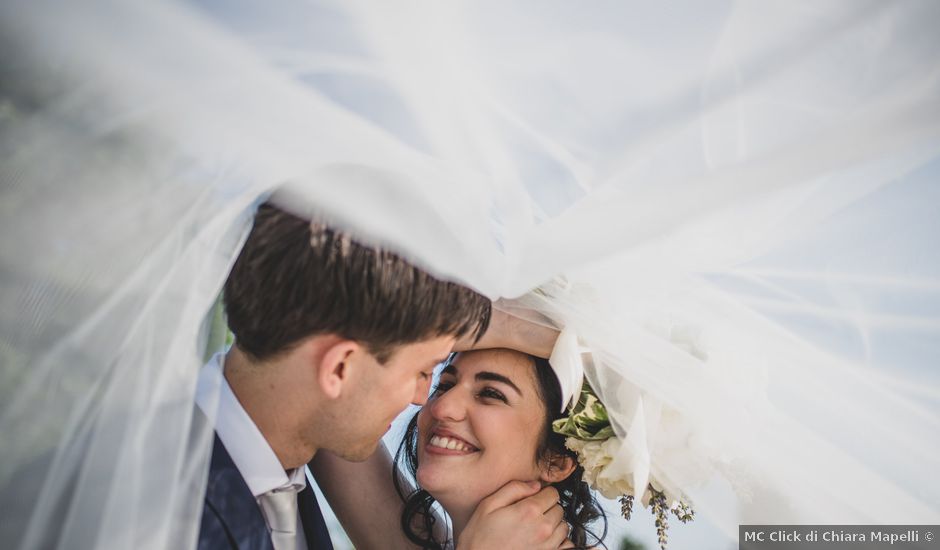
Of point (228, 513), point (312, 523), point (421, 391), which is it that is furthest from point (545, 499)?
point (228, 513)

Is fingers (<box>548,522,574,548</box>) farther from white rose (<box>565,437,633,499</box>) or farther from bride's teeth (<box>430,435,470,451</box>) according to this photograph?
bride's teeth (<box>430,435,470,451</box>)

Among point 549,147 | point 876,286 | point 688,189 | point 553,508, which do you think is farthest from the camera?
point 553,508

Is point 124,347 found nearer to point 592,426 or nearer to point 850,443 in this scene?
point 592,426

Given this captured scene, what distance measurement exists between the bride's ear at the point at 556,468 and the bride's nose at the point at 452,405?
515 mm

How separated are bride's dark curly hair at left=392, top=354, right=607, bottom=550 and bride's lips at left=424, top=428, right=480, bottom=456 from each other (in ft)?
1.18

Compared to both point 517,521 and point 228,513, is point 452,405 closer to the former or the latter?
point 517,521

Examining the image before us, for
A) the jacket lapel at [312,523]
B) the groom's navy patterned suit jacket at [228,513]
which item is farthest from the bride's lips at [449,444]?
the groom's navy patterned suit jacket at [228,513]

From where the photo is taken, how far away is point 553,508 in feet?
11.6

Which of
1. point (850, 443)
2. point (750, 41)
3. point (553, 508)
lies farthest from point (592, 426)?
point (750, 41)

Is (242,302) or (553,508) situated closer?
(242,302)

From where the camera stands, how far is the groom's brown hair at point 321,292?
2449mm

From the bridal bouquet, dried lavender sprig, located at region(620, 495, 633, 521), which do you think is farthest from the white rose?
dried lavender sprig, located at region(620, 495, 633, 521)

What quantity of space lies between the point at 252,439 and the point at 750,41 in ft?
6.63

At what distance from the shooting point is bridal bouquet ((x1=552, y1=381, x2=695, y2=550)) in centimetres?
299
